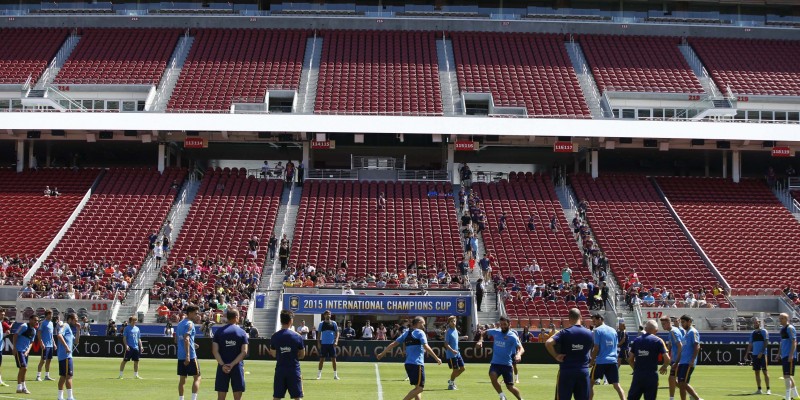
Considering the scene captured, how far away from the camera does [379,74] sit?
55.3 meters

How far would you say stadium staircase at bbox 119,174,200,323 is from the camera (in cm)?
3703

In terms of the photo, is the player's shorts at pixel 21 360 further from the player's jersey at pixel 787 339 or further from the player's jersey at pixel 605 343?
the player's jersey at pixel 787 339

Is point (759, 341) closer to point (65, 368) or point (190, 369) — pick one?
point (190, 369)

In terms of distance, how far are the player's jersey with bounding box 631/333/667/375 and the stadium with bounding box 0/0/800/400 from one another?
10271mm

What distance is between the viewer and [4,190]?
157ft

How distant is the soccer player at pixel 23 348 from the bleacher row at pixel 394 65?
3009 centimetres

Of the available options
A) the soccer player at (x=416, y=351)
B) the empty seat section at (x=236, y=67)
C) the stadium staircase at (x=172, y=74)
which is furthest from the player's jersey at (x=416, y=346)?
the stadium staircase at (x=172, y=74)

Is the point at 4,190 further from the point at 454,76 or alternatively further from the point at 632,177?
the point at 632,177

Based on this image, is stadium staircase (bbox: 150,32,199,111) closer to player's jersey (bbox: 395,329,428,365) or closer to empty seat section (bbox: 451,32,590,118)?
empty seat section (bbox: 451,32,590,118)

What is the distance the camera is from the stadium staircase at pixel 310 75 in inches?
2067

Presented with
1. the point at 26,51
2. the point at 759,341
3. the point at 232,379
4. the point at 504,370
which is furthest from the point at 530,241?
the point at 26,51

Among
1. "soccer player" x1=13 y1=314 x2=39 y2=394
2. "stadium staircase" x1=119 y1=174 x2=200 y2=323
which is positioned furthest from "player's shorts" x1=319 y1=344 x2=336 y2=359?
"stadium staircase" x1=119 y1=174 x2=200 y2=323

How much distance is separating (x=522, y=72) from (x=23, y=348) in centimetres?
3964

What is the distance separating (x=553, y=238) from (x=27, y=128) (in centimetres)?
2633
